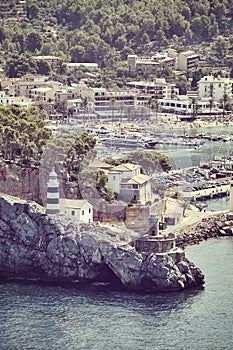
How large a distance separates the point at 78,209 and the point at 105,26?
1407 inches

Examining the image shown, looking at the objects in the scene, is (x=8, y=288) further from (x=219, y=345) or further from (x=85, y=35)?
(x=85, y=35)

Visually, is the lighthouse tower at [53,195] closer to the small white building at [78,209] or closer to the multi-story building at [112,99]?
the small white building at [78,209]

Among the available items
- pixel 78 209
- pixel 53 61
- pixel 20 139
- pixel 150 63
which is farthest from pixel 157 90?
pixel 78 209

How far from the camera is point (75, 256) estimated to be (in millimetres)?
26078

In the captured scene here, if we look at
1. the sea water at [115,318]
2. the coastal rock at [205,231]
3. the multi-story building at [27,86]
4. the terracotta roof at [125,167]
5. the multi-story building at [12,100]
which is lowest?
the sea water at [115,318]

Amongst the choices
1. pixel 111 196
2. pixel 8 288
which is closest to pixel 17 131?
pixel 111 196

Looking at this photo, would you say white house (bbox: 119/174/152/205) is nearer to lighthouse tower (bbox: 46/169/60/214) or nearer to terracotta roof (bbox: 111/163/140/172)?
terracotta roof (bbox: 111/163/140/172)

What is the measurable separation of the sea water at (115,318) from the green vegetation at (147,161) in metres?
6.96

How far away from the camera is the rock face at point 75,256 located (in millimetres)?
25641

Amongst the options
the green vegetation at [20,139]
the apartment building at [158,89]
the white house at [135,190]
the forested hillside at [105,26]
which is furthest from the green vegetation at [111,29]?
the white house at [135,190]

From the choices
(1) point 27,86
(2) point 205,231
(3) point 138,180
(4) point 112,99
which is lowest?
(2) point 205,231

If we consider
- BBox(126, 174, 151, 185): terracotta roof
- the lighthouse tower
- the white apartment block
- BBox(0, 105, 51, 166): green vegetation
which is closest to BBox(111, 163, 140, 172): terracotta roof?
BBox(126, 174, 151, 185): terracotta roof

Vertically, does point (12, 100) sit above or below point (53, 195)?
below

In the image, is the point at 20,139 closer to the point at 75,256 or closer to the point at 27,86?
the point at 75,256
